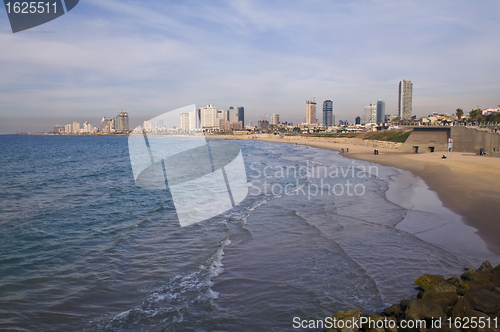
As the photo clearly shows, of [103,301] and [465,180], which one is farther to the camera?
[465,180]

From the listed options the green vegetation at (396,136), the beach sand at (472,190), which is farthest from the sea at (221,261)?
the green vegetation at (396,136)

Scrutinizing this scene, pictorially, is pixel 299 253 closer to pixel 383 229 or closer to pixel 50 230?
pixel 383 229

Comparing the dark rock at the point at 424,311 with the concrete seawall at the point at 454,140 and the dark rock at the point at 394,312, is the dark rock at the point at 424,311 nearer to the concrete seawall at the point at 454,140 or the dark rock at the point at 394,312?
the dark rock at the point at 394,312

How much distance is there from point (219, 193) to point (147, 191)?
543 centimetres

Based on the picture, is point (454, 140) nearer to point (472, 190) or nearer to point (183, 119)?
point (472, 190)

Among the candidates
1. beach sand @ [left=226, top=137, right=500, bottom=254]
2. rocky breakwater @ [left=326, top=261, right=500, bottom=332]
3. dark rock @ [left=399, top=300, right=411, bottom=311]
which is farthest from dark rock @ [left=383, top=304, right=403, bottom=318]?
beach sand @ [left=226, top=137, right=500, bottom=254]

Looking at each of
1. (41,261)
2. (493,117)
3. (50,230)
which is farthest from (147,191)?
(493,117)

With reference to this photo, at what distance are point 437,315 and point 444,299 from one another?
770mm

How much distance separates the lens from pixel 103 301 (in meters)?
7.37

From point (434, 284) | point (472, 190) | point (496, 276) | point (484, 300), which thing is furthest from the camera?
point (472, 190)

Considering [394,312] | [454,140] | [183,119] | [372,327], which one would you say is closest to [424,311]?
[394,312]

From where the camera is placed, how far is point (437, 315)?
555 cm

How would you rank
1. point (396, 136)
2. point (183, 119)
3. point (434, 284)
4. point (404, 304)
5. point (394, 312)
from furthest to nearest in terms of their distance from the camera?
point (396, 136)
point (183, 119)
point (434, 284)
point (404, 304)
point (394, 312)

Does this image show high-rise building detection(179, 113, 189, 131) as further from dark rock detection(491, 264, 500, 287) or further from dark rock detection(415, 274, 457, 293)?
dark rock detection(491, 264, 500, 287)
